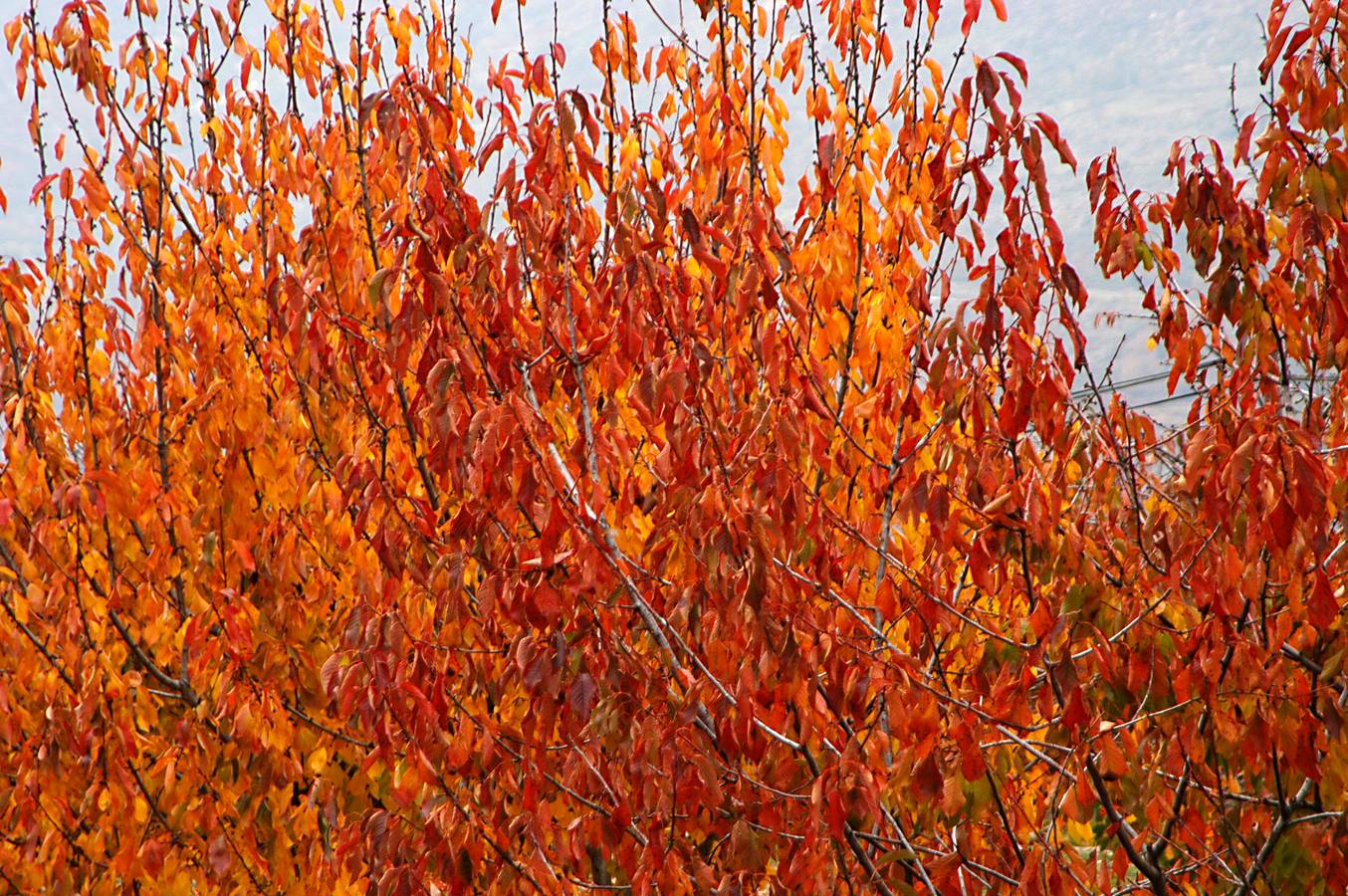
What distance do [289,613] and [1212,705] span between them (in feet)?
7.41

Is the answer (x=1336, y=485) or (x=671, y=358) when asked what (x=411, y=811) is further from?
(x=1336, y=485)

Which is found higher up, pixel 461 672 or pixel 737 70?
pixel 737 70

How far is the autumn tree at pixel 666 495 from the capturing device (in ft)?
6.91

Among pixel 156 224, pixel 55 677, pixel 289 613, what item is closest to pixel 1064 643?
pixel 289 613

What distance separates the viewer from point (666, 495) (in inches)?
84.3

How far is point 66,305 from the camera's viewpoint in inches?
163

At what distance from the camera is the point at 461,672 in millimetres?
2926

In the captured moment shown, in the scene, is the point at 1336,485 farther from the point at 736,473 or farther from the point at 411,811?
the point at 411,811

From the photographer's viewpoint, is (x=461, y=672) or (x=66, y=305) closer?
(x=461, y=672)

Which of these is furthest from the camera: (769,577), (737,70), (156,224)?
(156,224)

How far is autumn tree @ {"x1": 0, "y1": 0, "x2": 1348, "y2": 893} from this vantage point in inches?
82.9

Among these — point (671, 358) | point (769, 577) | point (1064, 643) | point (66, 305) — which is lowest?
point (1064, 643)

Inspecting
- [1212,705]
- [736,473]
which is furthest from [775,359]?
[1212,705]

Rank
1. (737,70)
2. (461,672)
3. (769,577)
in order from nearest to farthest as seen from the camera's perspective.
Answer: (769,577) → (461,672) → (737,70)
